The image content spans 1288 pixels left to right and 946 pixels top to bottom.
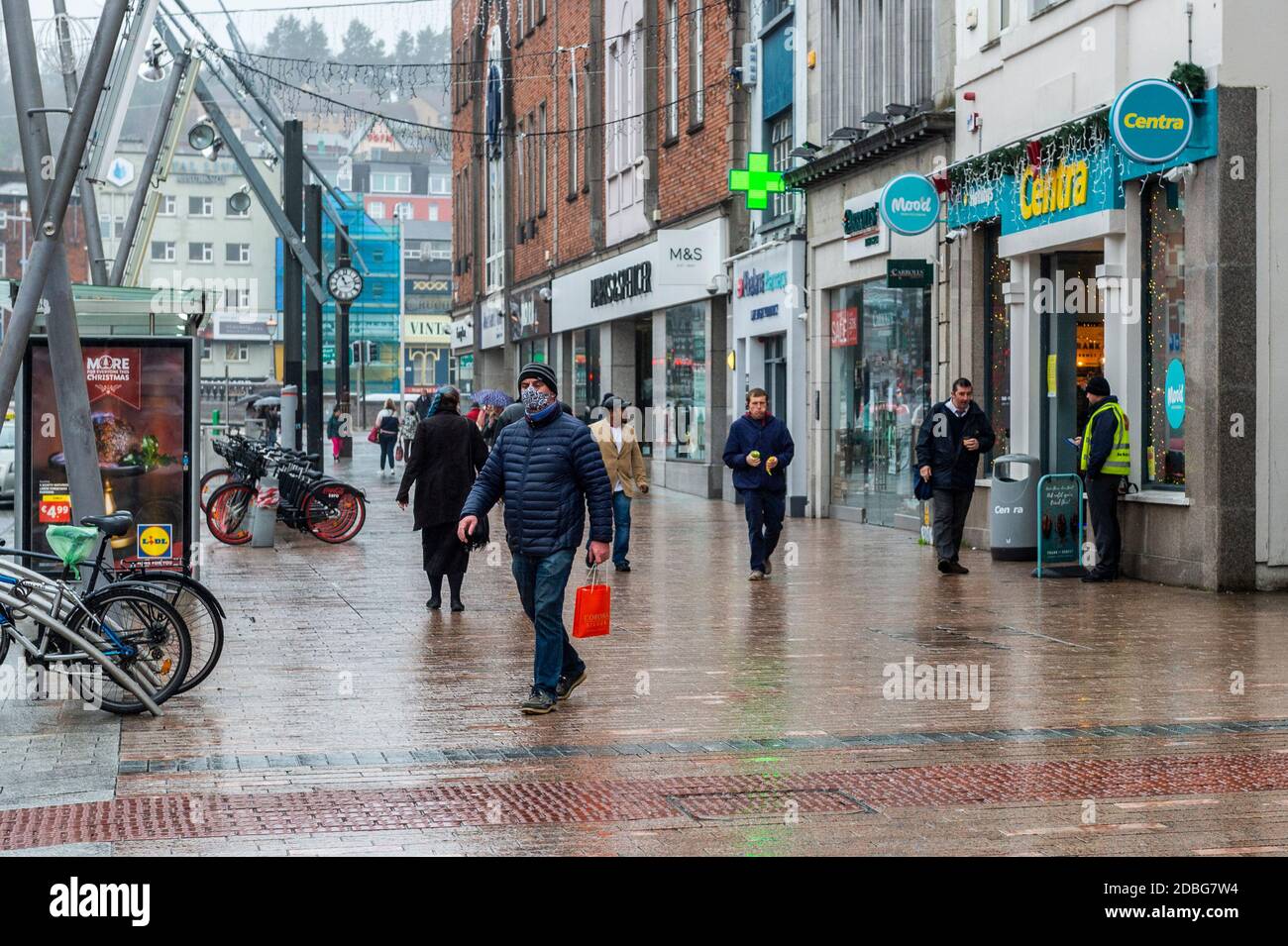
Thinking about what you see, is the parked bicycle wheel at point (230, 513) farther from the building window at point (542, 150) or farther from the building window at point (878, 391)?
the building window at point (542, 150)

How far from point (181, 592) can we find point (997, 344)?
12416 mm

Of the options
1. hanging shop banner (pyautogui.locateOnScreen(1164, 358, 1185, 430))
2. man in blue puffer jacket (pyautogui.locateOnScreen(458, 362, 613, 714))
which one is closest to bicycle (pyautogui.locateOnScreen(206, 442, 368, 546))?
hanging shop banner (pyautogui.locateOnScreen(1164, 358, 1185, 430))

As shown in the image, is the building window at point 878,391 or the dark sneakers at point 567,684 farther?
the building window at point 878,391

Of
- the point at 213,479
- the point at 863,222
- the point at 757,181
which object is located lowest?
the point at 213,479

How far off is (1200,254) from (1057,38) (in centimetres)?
378

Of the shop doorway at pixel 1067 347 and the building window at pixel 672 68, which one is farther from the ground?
the building window at pixel 672 68

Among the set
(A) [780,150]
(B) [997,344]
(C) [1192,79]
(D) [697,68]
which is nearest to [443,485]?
(C) [1192,79]

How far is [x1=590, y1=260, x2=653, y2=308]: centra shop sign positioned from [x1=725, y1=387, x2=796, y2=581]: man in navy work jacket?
55.0 feet

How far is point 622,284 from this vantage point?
1398 inches

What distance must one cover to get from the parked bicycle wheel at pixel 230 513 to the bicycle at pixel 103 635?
1176cm

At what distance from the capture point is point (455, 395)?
49.4ft

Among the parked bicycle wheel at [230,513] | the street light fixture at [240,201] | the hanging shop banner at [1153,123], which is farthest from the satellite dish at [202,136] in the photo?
the hanging shop banner at [1153,123]

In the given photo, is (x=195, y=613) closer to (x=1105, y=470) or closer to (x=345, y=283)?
(x=1105, y=470)

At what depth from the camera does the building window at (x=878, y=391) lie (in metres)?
22.5
